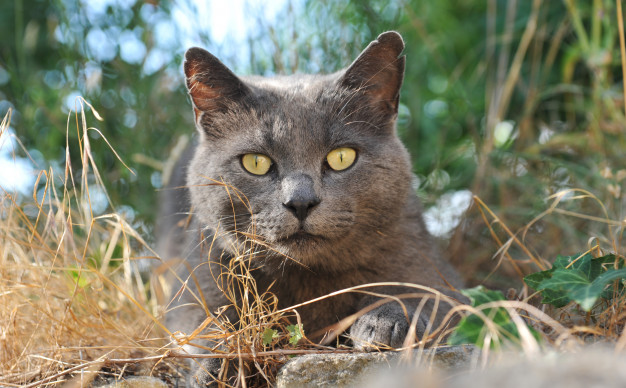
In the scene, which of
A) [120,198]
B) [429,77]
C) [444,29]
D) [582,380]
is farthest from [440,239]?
[582,380]

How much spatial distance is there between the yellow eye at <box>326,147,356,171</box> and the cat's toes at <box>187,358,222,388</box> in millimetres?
669

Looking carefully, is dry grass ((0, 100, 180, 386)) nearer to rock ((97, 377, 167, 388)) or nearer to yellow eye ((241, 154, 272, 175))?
rock ((97, 377, 167, 388))

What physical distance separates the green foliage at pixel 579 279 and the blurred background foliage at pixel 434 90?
1235 mm

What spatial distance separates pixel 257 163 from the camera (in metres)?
1.74

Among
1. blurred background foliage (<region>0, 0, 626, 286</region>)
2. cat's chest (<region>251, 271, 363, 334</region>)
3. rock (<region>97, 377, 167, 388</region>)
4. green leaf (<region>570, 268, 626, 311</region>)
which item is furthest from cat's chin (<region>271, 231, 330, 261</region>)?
blurred background foliage (<region>0, 0, 626, 286</region>)

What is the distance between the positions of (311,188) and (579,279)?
728mm

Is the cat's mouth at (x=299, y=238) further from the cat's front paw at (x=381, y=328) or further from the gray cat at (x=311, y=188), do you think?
the cat's front paw at (x=381, y=328)

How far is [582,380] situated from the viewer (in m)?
0.76

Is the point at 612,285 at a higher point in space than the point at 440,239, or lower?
higher

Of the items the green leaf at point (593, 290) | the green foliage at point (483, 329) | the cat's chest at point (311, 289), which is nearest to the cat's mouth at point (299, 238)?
the cat's chest at point (311, 289)

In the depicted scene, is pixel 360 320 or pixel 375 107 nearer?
pixel 360 320

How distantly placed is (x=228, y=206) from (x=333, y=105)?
0.47 meters

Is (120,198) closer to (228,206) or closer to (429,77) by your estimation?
(228,206)

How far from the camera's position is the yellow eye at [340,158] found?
68.3 inches
